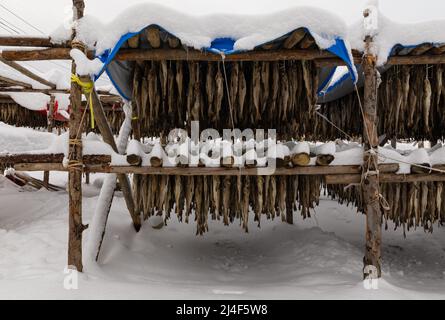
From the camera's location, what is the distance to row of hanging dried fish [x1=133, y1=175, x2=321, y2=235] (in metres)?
3.85

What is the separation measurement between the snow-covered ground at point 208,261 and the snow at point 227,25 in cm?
253

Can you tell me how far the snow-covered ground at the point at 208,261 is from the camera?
3334 mm

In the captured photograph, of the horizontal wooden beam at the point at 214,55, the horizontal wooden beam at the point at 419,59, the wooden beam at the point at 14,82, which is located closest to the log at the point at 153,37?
→ the horizontal wooden beam at the point at 214,55

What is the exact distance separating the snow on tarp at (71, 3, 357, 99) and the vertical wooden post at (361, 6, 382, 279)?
0.40m

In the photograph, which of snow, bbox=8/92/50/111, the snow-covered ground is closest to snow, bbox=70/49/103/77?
the snow-covered ground

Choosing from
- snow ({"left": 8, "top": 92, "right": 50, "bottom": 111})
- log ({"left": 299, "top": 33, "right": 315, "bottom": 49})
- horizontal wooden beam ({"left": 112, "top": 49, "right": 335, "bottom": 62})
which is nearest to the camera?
log ({"left": 299, "top": 33, "right": 315, "bottom": 49})

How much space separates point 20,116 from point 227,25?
8.90 metres

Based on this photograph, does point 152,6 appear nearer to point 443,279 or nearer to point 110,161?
point 110,161

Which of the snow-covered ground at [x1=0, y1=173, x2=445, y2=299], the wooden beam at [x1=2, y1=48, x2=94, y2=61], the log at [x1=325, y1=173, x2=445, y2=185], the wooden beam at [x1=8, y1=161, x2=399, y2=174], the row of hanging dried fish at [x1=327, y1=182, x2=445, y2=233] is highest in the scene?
the wooden beam at [x1=2, y1=48, x2=94, y2=61]

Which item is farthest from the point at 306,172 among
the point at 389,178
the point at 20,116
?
the point at 20,116

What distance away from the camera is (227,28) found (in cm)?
311

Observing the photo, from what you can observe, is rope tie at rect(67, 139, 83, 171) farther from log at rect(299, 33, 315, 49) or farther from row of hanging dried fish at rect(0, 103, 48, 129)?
row of hanging dried fish at rect(0, 103, 48, 129)

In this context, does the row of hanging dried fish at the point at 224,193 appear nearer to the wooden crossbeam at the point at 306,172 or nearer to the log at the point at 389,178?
the wooden crossbeam at the point at 306,172

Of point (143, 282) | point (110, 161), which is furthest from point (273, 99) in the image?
point (143, 282)
